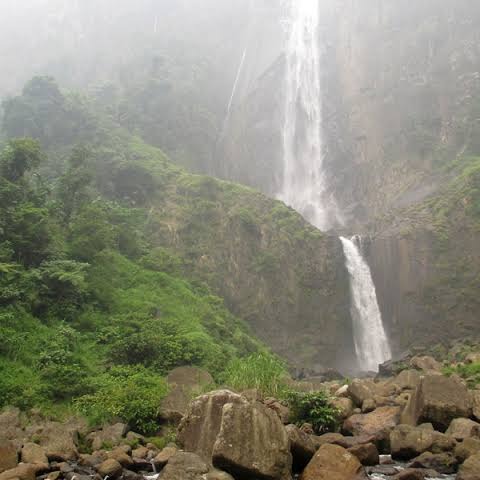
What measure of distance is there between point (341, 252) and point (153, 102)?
24772mm

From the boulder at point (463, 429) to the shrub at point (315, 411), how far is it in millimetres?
2476

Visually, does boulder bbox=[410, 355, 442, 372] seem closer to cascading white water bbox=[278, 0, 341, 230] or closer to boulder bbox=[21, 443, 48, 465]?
boulder bbox=[21, 443, 48, 465]

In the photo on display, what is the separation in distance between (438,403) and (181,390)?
21.4 ft

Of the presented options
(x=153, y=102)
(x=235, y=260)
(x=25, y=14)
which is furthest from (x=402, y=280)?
(x=25, y=14)

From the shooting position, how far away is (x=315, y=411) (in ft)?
42.2

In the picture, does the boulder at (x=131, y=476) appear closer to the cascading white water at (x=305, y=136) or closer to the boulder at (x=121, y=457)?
the boulder at (x=121, y=457)

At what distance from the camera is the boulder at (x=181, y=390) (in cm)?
1425

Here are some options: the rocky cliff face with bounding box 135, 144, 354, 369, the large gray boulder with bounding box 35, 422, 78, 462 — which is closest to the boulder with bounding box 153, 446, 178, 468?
the large gray boulder with bounding box 35, 422, 78, 462

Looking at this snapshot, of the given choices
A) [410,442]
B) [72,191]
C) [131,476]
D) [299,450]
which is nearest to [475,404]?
[410,442]

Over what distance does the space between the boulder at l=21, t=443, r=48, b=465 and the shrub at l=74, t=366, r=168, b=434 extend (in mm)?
2876

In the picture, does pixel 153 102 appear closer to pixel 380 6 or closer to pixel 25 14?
pixel 380 6

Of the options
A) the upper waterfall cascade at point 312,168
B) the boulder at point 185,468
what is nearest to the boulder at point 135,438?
the boulder at point 185,468

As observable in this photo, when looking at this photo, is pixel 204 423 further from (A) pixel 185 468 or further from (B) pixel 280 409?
(B) pixel 280 409

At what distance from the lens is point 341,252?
35781 mm
